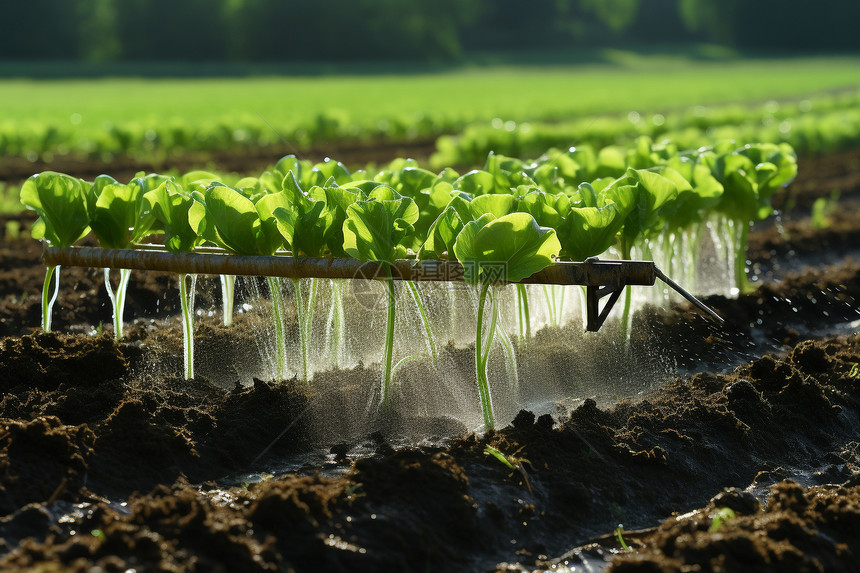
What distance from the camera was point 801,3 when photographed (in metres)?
71.4

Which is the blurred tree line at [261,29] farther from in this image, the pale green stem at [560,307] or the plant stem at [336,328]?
the plant stem at [336,328]

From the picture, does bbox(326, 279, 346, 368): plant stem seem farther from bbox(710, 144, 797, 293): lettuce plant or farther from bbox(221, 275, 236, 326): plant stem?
bbox(710, 144, 797, 293): lettuce plant

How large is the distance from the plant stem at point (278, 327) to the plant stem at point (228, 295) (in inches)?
17.4

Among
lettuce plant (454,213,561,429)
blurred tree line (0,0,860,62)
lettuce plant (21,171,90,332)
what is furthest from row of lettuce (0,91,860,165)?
blurred tree line (0,0,860,62)

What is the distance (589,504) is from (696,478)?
1.52 feet

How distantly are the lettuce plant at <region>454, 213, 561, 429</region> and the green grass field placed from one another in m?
12.5

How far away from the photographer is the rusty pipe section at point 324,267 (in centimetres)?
291

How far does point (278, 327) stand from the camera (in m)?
3.32

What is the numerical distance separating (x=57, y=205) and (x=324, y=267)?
1.23 m

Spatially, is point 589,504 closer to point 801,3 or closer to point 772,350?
point 772,350

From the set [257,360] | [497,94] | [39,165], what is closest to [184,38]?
[497,94]

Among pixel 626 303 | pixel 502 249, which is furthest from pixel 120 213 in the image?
pixel 626 303

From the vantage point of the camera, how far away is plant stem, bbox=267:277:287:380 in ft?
10.8

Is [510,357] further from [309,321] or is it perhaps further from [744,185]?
[744,185]
